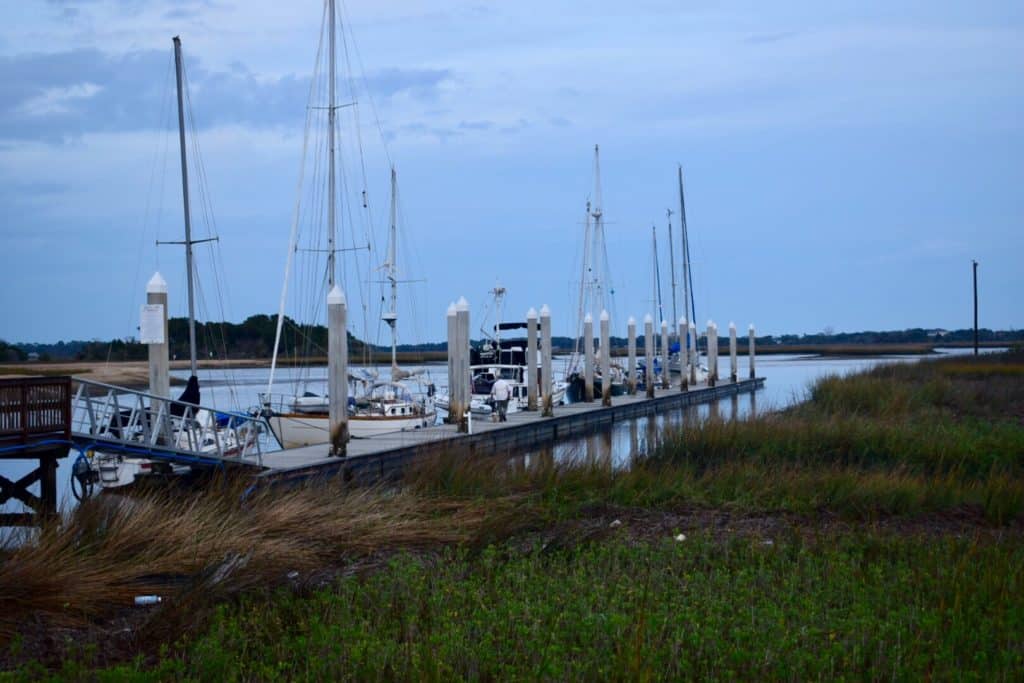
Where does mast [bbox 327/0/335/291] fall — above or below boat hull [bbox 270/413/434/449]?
above

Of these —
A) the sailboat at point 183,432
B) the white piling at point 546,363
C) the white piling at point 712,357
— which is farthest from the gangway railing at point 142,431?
the white piling at point 712,357

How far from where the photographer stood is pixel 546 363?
108 ft

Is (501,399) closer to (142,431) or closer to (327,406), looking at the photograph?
(327,406)

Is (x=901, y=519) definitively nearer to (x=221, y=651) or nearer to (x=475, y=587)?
(x=475, y=587)

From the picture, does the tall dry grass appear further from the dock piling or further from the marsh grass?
the dock piling

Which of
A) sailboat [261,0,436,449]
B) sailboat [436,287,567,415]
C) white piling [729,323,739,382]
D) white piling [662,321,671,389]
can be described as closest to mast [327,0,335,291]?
sailboat [261,0,436,449]

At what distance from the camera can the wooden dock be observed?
18.4 metres

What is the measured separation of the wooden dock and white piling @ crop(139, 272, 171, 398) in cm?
208

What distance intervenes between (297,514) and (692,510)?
16.5ft

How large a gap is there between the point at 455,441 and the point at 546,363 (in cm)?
1085

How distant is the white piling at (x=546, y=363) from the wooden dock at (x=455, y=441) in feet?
1.37

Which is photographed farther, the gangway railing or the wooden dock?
the wooden dock

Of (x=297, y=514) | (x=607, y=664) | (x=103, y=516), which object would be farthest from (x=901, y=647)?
(x=103, y=516)

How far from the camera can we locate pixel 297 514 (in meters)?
11.9
